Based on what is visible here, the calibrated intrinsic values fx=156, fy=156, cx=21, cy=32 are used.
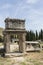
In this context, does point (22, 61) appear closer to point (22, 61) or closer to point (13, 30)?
point (22, 61)

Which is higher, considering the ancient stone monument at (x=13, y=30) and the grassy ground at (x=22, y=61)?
the ancient stone monument at (x=13, y=30)

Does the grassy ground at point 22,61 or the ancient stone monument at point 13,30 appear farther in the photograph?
the ancient stone monument at point 13,30

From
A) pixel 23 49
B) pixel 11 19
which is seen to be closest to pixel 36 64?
pixel 23 49

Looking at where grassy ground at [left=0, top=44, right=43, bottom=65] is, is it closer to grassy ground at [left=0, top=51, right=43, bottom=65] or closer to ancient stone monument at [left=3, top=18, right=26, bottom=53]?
grassy ground at [left=0, top=51, right=43, bottom=65]

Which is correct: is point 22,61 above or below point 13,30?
below

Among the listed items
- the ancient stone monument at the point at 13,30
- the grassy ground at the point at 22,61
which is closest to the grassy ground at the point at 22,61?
the grassy ground at the point at 22,61

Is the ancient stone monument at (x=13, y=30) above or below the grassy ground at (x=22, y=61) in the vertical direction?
above

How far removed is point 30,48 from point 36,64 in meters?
8.15

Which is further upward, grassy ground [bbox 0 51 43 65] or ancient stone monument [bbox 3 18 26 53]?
ancient stone monument [bbox 3 18 26 53]

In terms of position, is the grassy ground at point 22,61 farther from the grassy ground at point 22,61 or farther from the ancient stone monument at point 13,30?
the ancient stone monument at point 13,30

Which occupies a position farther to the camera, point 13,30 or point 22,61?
point 13,30

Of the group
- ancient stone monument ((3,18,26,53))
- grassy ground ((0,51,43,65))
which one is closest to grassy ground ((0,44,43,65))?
grassy ground ((0,51,43,65))

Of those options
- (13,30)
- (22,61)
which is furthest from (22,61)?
(13,30)

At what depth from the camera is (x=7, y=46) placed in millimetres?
18875
